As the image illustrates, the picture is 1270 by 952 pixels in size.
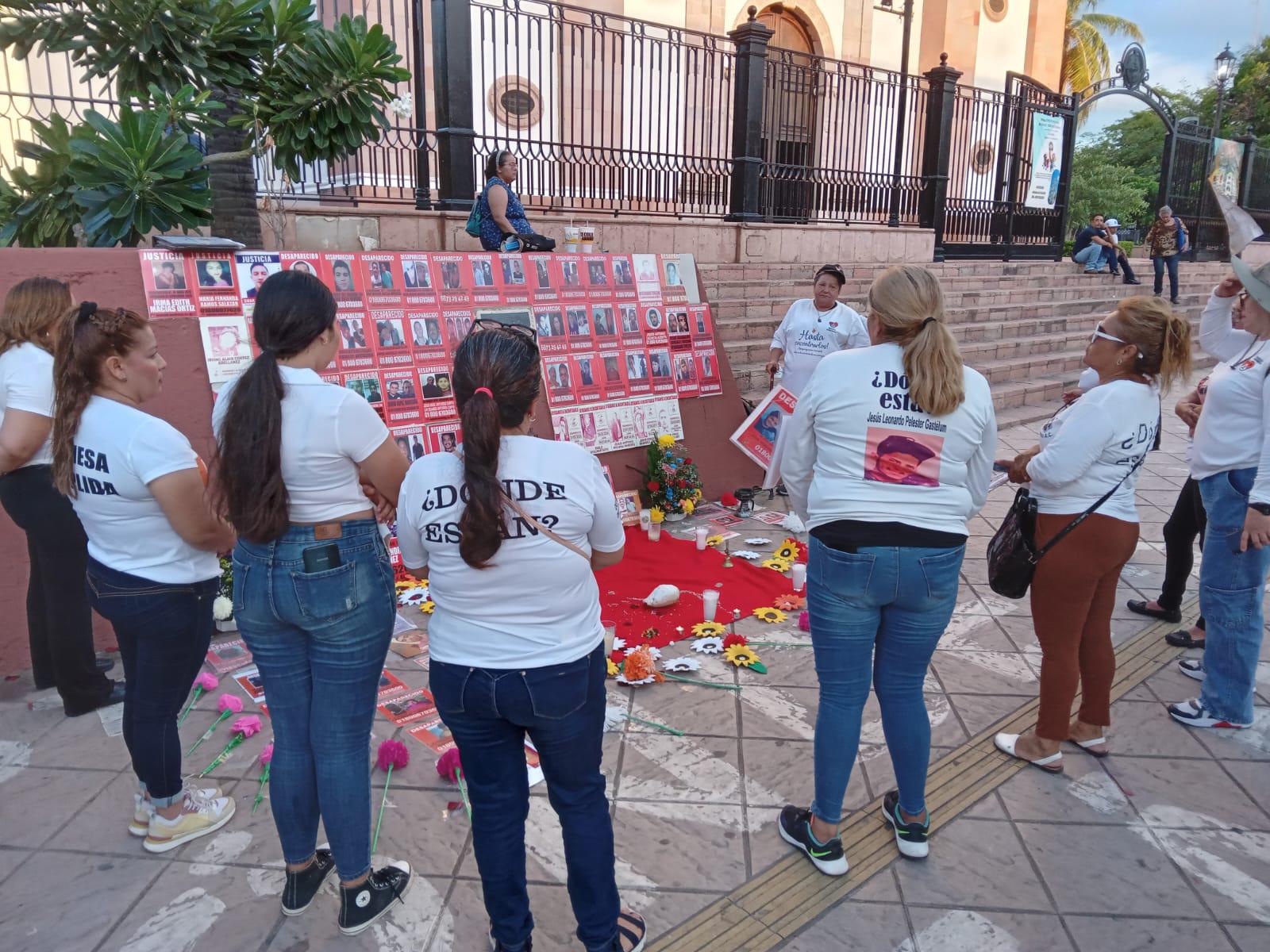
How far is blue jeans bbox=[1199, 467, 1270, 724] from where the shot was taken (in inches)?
136

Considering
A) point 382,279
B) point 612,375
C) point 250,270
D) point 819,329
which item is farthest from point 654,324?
point 250,270

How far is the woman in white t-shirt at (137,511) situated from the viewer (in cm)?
232

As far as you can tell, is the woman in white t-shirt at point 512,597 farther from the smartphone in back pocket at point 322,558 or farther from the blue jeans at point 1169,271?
the blue jeans at point 1169,271

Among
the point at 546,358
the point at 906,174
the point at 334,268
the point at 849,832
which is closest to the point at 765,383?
the point at 546,358

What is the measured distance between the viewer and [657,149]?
11.5 m

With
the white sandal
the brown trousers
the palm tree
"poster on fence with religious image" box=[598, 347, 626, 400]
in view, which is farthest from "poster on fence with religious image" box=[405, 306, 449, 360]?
the palm tree

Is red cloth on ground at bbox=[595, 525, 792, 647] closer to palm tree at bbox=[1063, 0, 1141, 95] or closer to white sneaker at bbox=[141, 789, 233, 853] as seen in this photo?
white sneaker at bbox=[141, 789, 233, 853]

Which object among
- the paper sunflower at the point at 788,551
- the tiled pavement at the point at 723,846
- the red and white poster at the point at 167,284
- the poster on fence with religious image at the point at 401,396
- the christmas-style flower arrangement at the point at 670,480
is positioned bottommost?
the tiled pavement at the point at 723,846

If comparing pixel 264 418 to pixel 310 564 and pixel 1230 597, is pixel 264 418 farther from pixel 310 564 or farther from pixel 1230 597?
pixel 1230 597

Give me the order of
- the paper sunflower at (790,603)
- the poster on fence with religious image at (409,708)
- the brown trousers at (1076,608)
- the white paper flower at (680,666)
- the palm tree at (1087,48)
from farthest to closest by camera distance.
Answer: the palm tree at (1087,48) → the paper sunflower at (790,603) → the white paper flower at (680,666) → the poster on fence with religious image at (409,708) → the brown trousers at (1076,608)

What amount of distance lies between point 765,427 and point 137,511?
412cm

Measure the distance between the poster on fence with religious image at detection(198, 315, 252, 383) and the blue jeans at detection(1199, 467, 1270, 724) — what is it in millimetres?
4586

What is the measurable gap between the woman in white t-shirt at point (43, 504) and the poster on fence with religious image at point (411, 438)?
1.95 m

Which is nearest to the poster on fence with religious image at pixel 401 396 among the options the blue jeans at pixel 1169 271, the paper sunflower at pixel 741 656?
→ the paper sunflower at pixel 741 656
